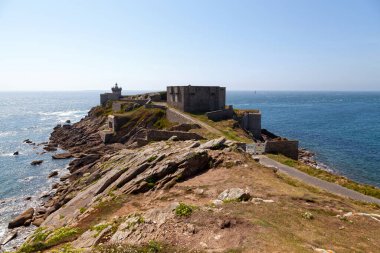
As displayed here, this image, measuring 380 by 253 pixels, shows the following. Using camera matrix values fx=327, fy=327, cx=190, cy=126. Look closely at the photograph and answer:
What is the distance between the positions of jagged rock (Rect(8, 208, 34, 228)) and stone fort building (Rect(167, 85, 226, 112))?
33968 mm

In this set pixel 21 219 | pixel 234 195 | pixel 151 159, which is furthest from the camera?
pixel 21 219

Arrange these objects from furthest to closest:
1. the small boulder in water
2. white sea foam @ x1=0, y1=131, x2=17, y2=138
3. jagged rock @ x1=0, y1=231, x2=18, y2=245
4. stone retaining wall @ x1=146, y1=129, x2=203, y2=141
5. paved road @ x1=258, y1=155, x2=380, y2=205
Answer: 1. white sea foam @ x1=0, y1=131, x2=17, y2=138
2. the small boulder in water
3. stone retaining wall @ x1=146, y1=129, x2=203, y2=141
4. jagged rock @ x1=0, y1=231, x2=18, y2=245
5. paved road @ x1=258, y1=155, x2=380, y2=205

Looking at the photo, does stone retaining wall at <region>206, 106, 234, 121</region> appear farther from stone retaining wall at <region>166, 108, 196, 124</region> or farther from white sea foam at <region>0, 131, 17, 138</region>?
white sea foam at <region>0, 131, 17, 138</region>

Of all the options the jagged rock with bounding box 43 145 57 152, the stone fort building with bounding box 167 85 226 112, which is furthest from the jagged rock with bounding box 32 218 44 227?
the jagged rock with bounding box 43 145 57 152

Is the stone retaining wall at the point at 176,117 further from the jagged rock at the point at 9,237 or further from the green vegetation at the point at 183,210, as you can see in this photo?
the green vegetation at the point at 183,210

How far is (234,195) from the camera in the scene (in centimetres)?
1839

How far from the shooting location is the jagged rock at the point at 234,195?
1803cm

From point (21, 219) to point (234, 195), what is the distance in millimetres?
25135

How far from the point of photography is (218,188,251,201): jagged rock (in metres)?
18.0

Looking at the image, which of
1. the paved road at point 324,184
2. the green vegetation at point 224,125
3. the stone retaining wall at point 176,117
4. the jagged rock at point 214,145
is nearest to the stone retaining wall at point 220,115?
the green vegetation at point 224,125

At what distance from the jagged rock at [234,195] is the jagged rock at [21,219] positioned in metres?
23.9

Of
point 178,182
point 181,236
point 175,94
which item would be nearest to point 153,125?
point 175,94

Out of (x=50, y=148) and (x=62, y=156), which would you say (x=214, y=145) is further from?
(x=50, y=148)

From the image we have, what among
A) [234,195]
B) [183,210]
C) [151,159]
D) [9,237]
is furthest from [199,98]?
[183,210]
